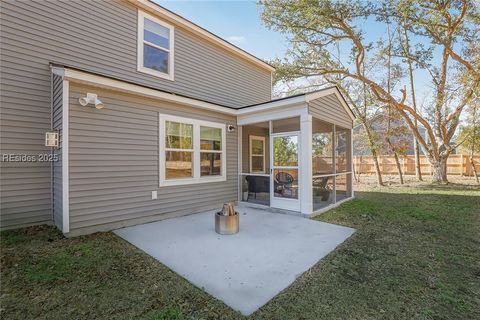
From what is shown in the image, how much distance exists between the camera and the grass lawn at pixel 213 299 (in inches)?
92.4

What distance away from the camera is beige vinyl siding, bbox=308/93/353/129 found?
6.17 meters

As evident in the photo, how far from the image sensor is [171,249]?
12.6 ft

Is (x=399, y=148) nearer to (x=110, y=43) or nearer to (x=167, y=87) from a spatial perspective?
(x=167, y=87)

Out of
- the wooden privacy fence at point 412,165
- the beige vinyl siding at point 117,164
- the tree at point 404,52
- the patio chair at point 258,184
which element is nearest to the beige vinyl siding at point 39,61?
the beige vinyl siding at point 117,164

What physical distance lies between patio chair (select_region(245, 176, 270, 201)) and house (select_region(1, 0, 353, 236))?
48mm

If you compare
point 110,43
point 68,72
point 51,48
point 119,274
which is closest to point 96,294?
point 119,274

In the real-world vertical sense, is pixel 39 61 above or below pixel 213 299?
above

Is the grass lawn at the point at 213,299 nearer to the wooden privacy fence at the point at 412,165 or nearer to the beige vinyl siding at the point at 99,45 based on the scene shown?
the beige vinyl siding at the point at 99,45

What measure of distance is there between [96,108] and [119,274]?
3183 millimetres

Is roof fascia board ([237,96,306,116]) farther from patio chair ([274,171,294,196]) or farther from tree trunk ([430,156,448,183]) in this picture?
tree trunk ([430,156,448,183])

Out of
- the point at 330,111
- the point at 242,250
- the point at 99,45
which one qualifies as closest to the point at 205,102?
the point at 99,45

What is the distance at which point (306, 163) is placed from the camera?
5.84 meters

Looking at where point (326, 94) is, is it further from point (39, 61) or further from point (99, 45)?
point (39, 61)

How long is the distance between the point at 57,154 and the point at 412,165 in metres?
21.0
